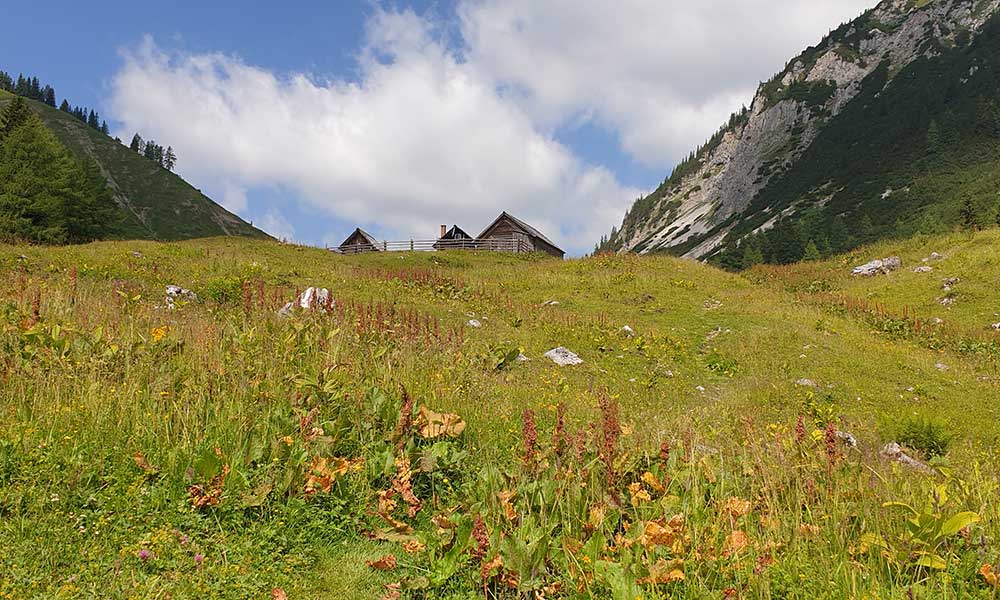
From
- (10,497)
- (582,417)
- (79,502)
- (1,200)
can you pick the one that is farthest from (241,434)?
(1,200)

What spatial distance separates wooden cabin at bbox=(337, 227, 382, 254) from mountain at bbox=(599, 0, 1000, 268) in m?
53.8

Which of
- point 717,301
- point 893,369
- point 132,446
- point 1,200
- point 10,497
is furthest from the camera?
point 1,200

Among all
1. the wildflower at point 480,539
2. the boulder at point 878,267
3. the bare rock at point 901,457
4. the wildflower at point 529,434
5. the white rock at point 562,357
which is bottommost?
the bare rock at point 901,457

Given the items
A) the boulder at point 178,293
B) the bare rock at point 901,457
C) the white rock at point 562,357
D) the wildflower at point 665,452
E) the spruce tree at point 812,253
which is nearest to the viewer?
the wildflower at point 665,452

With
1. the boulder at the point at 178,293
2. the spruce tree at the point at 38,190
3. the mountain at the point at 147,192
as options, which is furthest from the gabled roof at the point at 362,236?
the mountain at the point at 147,192

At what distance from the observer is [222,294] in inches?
618

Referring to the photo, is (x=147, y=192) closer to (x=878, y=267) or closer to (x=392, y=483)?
(x=878, y=267)

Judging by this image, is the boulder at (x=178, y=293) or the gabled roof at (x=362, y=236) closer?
the boulder at (x=178, y=293)

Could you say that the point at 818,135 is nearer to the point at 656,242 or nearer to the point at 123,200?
the point at 656,242

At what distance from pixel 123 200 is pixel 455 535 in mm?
162284

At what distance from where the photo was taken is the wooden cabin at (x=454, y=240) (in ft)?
184

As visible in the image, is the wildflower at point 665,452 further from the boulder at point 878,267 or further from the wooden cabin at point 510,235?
the wooden cabin at point 510,235

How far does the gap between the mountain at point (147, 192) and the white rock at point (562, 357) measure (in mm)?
132842

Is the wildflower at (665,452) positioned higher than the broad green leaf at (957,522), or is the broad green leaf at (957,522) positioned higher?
the wildflower at (665,452)
